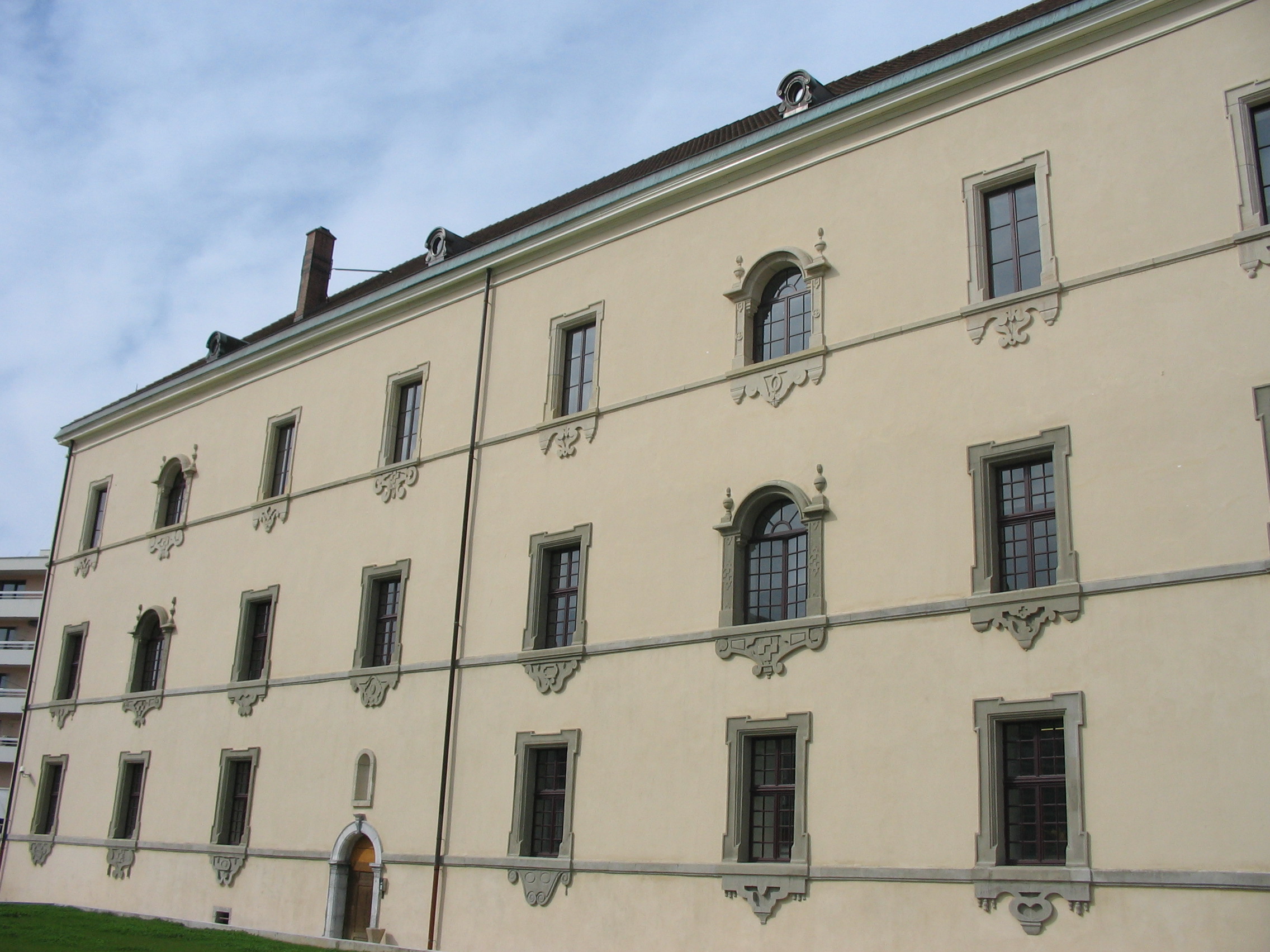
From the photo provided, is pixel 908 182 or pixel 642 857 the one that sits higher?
pixel 908 182

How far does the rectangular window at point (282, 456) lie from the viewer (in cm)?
2772

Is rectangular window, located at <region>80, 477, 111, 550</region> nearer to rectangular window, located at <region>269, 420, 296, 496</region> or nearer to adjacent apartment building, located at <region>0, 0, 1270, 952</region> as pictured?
adjacent apartment building, located at <region>0, 0, 1270, 952</region>

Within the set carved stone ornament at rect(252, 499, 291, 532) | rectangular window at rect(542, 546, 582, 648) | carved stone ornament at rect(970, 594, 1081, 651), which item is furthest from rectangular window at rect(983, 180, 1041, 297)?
carved stone ornament at rect(252, 499, 291, 532)

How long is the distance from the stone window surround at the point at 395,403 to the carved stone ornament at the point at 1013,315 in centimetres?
1126

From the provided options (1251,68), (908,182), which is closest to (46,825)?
(908,182)

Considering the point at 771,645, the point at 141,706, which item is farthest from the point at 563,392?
the point at 141,706

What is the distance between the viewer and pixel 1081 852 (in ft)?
47.1

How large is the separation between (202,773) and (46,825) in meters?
6.65

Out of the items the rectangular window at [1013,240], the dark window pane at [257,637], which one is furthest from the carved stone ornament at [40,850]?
the rectangular window at [1013,240]

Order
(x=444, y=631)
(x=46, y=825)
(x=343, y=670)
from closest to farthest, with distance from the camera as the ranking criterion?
1. (x=444, y=631)
2. (x=343, y=670)
3. (x=46, y=825)

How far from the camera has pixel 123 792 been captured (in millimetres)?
28297

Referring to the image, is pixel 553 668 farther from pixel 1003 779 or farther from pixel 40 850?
pixel 40 850

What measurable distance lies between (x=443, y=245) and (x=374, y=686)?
9010mm

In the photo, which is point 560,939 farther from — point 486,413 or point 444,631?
point 486,413
